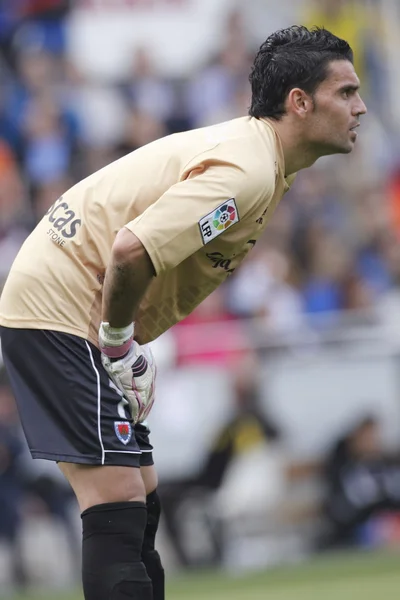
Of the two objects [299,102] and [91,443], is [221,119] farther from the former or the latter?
[91,443]

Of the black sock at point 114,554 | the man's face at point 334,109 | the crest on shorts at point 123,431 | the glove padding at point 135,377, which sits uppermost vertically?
the man's face at point 334,109

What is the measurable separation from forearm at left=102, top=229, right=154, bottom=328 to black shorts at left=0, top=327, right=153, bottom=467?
240 millimetres

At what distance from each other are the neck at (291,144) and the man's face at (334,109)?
0.04 m

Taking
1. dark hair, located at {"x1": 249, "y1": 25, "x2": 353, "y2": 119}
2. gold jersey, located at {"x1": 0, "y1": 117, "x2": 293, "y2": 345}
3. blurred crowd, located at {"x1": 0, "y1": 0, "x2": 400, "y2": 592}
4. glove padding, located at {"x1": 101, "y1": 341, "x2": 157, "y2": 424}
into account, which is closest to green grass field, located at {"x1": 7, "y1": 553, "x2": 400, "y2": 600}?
blurred crowd, located at {"x1": 0, "y1": 0, "x2": 400, "y2": 592}

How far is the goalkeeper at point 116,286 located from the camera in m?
4.38

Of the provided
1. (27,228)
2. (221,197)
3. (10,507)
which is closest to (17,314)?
(221,197)

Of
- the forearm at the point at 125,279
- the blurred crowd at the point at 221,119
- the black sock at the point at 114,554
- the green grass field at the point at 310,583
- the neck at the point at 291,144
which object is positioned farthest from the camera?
the blurred crowd at the point at 221,119

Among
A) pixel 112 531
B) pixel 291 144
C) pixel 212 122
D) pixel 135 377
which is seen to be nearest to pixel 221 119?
pixel 212 122

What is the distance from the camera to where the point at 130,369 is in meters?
4.53

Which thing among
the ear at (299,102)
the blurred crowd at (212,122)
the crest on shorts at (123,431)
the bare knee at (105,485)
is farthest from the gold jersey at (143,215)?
the blurred crowd at (212,122)

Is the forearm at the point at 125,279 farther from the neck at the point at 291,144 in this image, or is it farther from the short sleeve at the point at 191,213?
the neck at the point at 291,144

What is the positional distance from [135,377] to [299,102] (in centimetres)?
112

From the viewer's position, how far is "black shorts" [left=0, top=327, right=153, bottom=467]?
4457 millimetres

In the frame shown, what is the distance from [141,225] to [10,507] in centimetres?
Answer: 535
